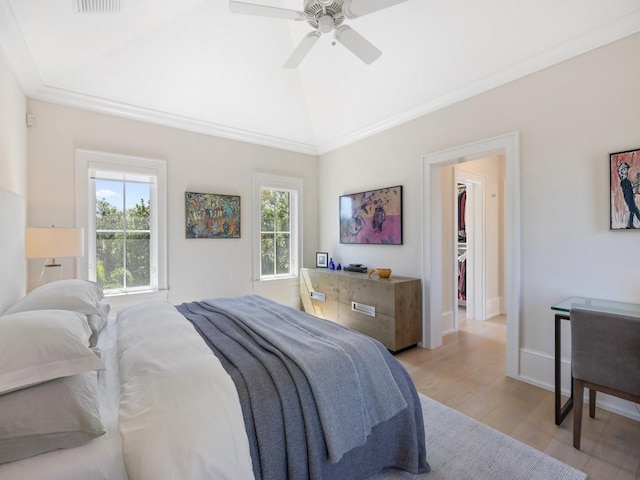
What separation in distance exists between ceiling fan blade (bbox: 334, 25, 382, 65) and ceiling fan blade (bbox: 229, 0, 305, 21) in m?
0.29

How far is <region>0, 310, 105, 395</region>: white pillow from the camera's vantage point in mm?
897

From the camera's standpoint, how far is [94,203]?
307cm

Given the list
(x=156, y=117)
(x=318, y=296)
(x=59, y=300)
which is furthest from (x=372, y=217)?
(x=59, y=300)

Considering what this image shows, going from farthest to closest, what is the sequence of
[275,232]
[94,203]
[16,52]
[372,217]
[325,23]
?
[275,232], [372,217], [94,203], [16,52], [325,23]

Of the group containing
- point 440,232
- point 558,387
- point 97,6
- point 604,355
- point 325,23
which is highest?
point 97,6

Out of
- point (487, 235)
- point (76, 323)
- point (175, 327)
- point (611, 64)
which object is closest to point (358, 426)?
point (175, 327)

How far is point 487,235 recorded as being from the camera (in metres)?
4.27

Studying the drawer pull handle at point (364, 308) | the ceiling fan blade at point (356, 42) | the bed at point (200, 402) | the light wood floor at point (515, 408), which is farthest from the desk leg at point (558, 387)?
the ceiling fan blade at point (356, 42)

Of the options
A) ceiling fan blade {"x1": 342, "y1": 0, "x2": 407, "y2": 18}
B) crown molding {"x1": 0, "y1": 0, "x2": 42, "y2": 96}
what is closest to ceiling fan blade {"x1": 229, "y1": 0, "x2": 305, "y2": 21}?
ceiling fan blade {"x1": 342, "y1": 0, "x2": 407, "y2": 18}

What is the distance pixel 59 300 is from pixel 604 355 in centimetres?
304

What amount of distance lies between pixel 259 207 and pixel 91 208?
1858mm

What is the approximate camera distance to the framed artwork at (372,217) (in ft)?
11.6

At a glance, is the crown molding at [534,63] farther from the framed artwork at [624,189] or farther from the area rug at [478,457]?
the area rug at [478,457]

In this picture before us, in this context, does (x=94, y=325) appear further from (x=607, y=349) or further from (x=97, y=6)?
(x=607, y=349)
